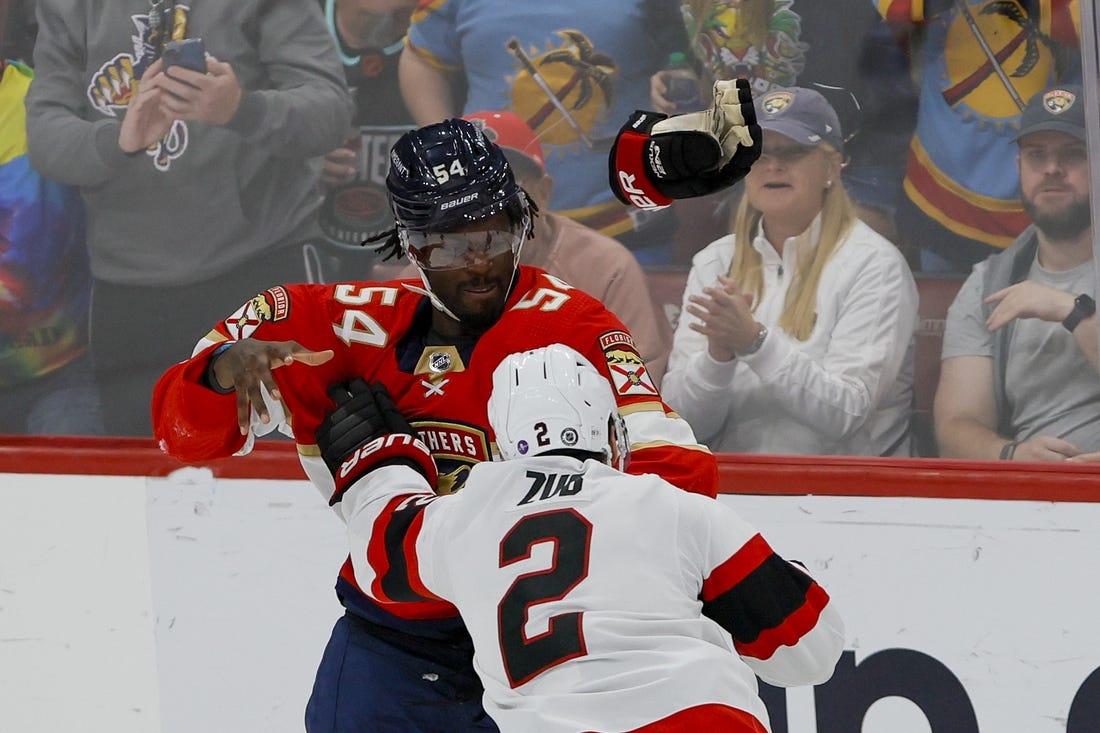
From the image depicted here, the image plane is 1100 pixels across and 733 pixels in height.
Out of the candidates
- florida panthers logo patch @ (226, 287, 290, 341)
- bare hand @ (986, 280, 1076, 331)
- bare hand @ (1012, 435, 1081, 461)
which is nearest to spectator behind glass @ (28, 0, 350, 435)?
florida panthers logo patch @ (226, 287, 290, 341)

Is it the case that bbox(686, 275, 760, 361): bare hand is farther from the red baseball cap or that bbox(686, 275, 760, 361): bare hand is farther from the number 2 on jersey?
Answer: the number 2 on jersey

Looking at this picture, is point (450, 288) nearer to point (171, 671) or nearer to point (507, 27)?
point (171, 671)

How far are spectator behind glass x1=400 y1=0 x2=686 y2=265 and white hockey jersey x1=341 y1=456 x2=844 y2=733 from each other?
6.11 feet

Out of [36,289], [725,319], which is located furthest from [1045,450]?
[36,289]

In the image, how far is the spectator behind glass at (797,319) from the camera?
3.40 m

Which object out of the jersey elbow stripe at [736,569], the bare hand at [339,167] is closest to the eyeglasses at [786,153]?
the bare hand at [339,167]

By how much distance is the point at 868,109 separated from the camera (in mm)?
3514

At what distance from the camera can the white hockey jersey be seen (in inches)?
66.8

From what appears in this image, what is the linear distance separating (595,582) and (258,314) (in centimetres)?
88

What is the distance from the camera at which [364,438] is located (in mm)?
2162

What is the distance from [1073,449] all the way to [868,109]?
1.02 m

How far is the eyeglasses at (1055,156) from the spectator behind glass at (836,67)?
30 cm

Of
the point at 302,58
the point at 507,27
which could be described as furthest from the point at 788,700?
the point at 302,58

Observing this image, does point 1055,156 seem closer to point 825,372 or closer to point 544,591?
point 825,372
